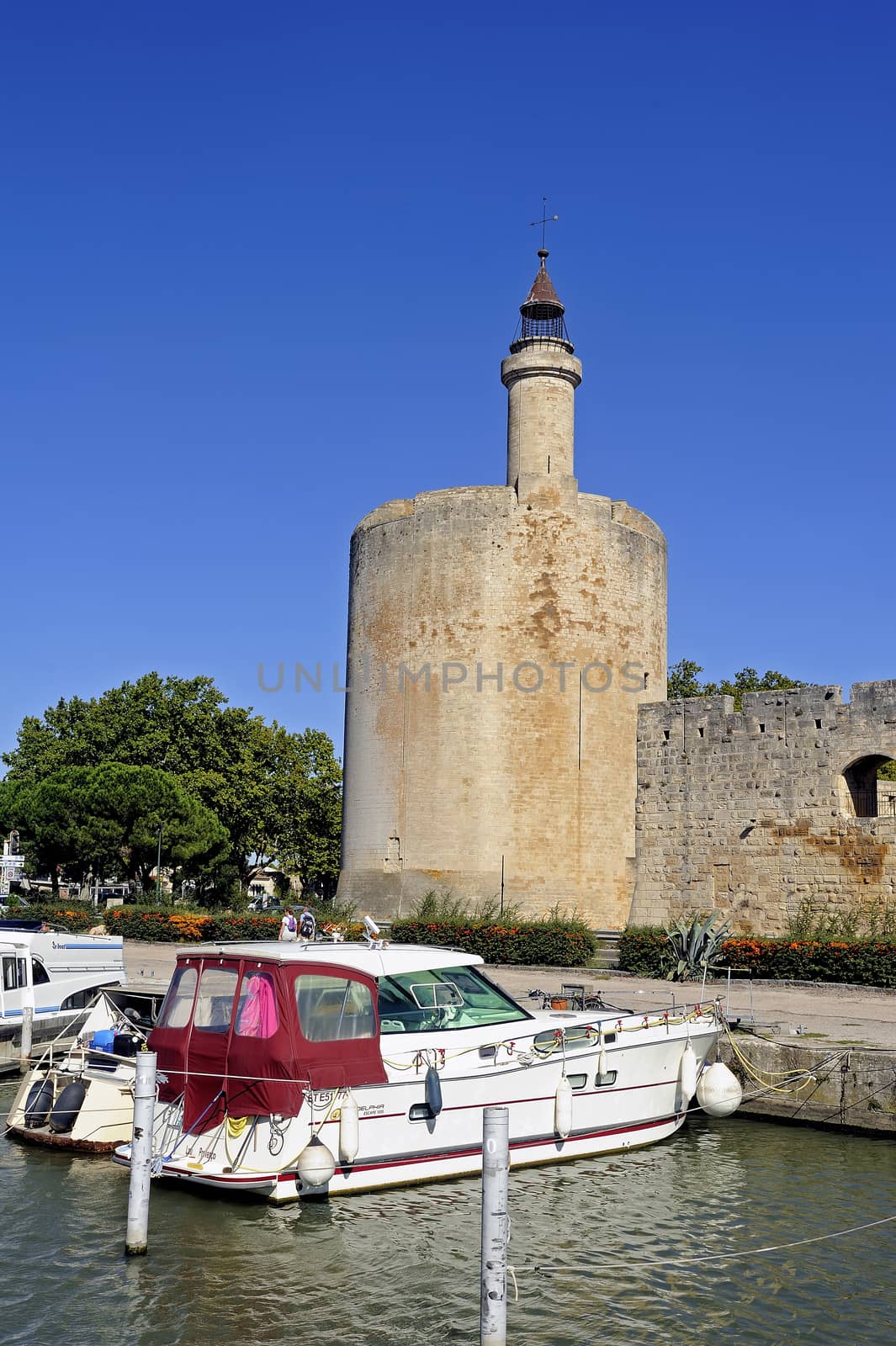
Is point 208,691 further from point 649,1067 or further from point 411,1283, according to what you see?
point 411,1283

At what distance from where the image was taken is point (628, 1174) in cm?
1102

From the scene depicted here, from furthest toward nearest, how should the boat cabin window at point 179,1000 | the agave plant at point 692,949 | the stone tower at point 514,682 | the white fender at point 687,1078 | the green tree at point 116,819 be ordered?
the green tree at point 116,819 < the stone tower at point 514,682 < the agave plant at point 692,949 < the white fender at point 687,1078 < the boat cabin window at point 179,1000

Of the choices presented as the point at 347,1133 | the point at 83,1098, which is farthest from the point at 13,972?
the point at 347,1133

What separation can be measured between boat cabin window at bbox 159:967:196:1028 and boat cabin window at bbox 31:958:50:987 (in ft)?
20.6

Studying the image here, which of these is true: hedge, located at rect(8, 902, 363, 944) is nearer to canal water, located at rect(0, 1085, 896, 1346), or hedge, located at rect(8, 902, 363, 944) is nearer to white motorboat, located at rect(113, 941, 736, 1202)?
white motorboat, located at rect(113, 941, 736, 1202)

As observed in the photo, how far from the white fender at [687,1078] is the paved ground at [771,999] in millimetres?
1372

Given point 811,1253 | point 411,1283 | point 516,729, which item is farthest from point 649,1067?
point 516,729

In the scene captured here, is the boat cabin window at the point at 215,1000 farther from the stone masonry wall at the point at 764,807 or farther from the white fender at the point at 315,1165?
the stone masonry wall at the point at 764,807

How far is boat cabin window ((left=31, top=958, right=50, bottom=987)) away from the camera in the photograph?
16.7 metres

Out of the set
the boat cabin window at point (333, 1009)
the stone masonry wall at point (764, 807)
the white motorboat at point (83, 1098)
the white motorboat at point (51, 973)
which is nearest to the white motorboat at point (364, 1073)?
the boat cabin window at point (333, 1009)

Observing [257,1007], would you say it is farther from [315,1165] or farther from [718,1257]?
[718,1257]

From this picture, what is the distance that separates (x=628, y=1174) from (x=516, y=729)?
1801cm

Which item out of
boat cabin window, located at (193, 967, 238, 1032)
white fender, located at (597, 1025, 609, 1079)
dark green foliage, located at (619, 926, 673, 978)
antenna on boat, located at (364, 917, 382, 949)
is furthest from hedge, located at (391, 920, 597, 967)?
boat cabin window, located at (193, 967, 238, 1032)

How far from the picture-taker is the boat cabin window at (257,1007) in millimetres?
10188
